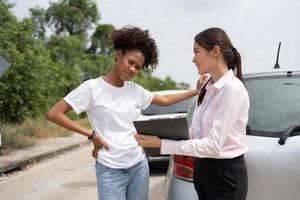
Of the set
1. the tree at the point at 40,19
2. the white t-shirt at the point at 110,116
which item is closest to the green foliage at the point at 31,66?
the tree at the point at 40,19

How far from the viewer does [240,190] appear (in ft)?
9.09

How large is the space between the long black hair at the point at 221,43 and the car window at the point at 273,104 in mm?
519

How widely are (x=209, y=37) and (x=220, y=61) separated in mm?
136

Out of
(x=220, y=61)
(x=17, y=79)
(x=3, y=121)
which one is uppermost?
(x=220, y=61)

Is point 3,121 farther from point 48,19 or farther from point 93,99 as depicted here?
point 48,19

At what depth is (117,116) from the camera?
3434 millimetres

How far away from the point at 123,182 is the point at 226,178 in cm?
93

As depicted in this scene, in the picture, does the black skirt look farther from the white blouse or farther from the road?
the road

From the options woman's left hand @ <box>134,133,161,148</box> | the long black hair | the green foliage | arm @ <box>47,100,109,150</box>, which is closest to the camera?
the long black hair

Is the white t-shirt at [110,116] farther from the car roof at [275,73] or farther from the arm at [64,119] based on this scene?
the car roof at [275,73]

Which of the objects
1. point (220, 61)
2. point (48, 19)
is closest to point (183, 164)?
point (220, 61)

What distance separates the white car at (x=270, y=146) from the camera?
2885 millimetres

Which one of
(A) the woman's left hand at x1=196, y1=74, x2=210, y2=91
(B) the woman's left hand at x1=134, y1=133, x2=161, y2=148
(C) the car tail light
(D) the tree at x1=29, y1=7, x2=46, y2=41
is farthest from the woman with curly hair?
(D) the tree at x1=29, y1=7, x2=46, y2=41

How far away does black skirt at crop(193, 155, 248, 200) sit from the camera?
2.76 m
